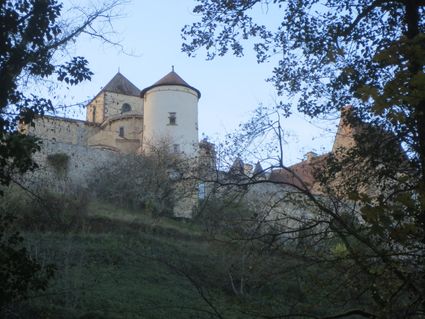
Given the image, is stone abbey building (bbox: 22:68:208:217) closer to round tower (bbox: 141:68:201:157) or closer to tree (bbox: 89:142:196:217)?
Answer: round tower (bbox: 141:68:201:157)

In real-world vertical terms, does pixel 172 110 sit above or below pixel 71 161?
above

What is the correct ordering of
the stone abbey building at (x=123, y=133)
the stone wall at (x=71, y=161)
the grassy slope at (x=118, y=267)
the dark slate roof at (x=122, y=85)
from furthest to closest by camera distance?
the dark slate roof at (x=122, y=85)
the stone abbey building at (x=123, y=133)
the stone wall at (x=71, y=161)
the grassy slope at (x=118, y=267)

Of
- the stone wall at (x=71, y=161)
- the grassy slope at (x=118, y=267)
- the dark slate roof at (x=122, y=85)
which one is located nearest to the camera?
the grassy slope at (x=118, y=267)

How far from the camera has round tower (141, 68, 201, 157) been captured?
37.1m

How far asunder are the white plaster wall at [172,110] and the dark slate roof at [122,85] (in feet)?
32.2

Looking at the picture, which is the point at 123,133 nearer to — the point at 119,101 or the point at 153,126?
the point at 153,126

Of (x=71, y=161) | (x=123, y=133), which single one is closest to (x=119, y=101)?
(x=123, y=133)

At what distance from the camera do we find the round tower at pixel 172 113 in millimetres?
37062

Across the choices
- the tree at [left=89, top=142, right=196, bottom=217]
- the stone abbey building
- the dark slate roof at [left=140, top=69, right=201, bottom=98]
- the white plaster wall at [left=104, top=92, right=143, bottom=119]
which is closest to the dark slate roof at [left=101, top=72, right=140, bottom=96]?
the stone abbey building

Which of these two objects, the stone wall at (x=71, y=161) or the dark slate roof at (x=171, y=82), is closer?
the stone wall at (x=71, y=161)

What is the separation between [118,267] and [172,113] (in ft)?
64.0

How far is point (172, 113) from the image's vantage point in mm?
37875

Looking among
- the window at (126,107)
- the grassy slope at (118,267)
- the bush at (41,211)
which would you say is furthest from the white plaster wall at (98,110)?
the bush at (41,211)

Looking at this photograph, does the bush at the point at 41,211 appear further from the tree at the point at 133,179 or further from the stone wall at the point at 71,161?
the stone wall at the point at 71,161
